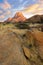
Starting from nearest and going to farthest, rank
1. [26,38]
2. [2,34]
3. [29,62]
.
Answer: [29,62], [2,34], [26,38]

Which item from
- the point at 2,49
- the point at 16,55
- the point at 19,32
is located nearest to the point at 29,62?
the point at 16,55

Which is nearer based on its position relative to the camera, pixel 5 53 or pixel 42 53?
pixel 5 53

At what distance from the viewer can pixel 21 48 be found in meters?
15.0

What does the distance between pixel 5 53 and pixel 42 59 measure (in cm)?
391

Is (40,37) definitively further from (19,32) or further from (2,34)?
(2,34)

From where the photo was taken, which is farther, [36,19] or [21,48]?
[36,19]

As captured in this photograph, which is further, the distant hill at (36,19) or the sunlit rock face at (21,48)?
the distant hill at (36,19)

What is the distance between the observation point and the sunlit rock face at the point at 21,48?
44.2 feet

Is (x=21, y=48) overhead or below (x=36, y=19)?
below

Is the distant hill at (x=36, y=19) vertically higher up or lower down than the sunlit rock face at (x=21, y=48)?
higher up

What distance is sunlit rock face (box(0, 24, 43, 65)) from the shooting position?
13469 mm

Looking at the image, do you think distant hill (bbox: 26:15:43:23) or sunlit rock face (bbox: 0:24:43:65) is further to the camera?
distant hill (bbox: 26:15:43:23)

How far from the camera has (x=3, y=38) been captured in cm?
1510

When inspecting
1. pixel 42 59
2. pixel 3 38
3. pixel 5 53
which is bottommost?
pixel 42 59
